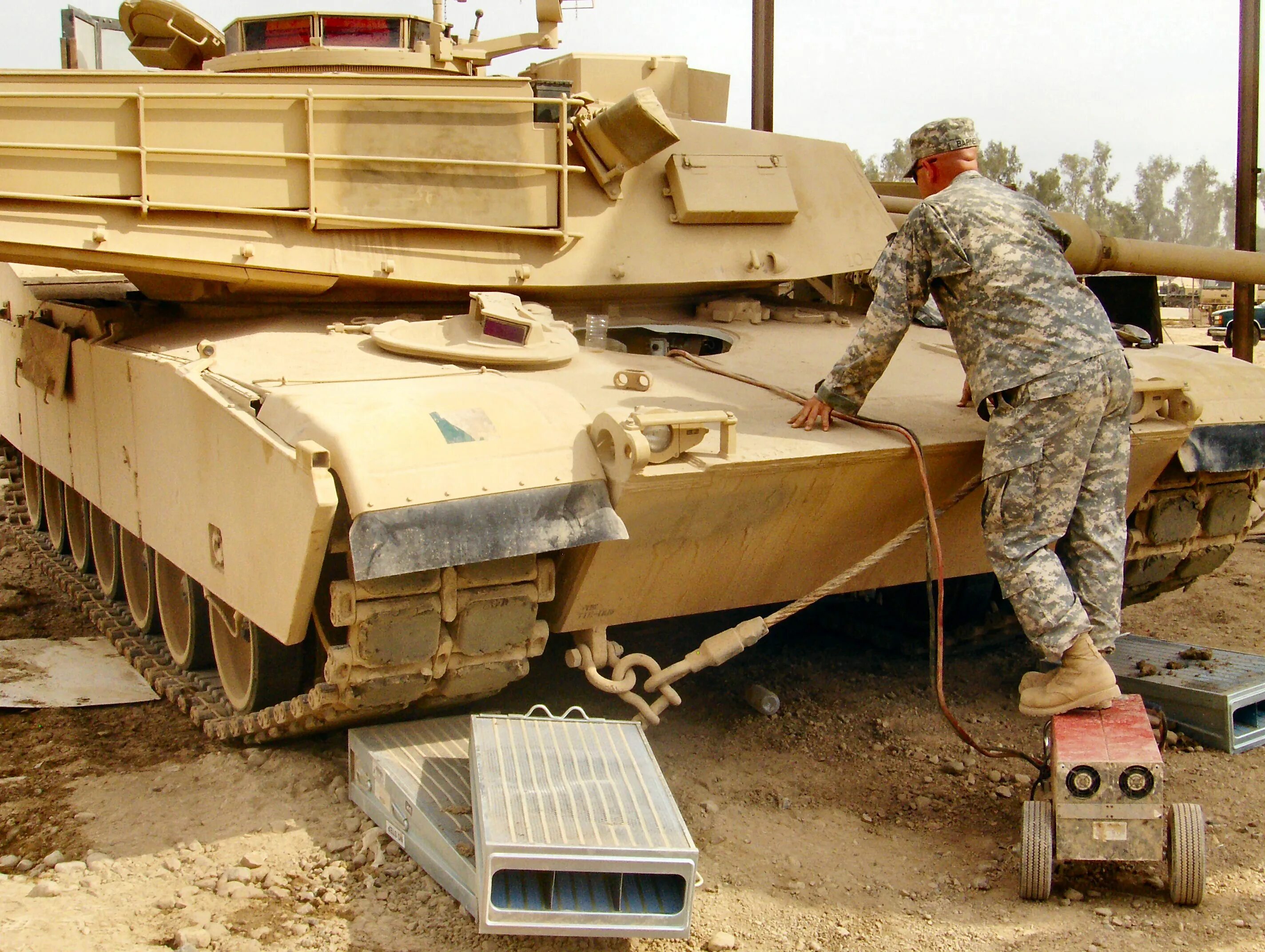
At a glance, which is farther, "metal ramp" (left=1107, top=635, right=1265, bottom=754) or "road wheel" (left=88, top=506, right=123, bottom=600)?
"road wheel" (left=88, top=506, right=123, bottom=600)

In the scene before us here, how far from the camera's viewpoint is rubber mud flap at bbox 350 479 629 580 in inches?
138

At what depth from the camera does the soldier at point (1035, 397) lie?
4078mm

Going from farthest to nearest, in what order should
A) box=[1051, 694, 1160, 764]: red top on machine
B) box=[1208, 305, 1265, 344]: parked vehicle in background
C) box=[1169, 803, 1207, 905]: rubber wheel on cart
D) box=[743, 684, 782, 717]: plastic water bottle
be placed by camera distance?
1. box=[1208, 305, 1265, 344]: parked vehicle in background
2. box=[743, 684, 782, 717]: plastic water bottle
3. box=[1051, 694, 1160, 764]: red top on machine
4. box=[1169, 803, 1207, 905]: rubber wheel on cart

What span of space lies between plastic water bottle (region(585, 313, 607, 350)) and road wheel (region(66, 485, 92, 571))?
3448 mm

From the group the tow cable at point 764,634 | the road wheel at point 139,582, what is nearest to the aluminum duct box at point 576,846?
the tow cable at point 764,634

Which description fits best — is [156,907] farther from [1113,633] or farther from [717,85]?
[717,85]

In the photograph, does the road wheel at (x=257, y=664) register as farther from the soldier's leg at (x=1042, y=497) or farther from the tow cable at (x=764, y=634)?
the soldier's leg at (x=1042, y=497)

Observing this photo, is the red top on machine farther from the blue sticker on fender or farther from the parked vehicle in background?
the parked vehicle in background

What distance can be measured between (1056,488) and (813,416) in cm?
79

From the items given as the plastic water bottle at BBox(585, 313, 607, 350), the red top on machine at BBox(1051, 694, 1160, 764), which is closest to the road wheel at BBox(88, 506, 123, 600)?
the plastic water bottle at BBox(585, 313, 607, 350)

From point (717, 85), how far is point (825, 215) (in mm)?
1096

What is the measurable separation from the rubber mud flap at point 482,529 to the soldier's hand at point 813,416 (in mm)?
814

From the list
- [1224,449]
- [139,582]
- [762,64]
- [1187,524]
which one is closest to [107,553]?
[139,582]

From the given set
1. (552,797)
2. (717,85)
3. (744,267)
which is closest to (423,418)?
(552,797)
